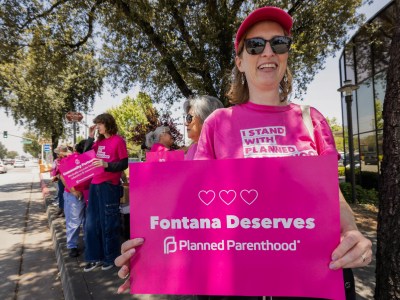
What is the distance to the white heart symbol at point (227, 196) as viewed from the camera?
116cm

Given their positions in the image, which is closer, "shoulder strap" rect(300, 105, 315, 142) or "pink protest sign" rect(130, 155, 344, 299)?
"pink protest sign" rect(130, 155, 344, 299)

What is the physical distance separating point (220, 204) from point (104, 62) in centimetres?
1116

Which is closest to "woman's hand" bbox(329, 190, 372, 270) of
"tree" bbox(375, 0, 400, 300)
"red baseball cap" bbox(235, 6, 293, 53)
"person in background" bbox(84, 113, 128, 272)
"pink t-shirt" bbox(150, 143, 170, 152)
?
"red baseball cap" bbox(235, 6, 293, 53)

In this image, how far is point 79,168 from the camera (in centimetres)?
437

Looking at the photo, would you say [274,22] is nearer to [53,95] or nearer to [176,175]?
[176,175]

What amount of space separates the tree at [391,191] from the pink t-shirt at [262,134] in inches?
51.3

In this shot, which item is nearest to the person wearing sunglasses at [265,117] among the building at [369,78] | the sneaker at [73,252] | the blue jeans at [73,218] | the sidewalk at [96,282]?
the sidewalk at [96,282]

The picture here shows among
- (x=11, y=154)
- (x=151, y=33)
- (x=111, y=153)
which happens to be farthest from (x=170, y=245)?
(x=11, y=154)

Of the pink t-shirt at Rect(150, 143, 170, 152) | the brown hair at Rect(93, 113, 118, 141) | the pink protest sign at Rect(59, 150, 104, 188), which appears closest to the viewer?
the pink protest sign at Rect(59, 150, 104, 188)

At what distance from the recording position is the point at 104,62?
1131cm

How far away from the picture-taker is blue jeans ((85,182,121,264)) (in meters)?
4.32

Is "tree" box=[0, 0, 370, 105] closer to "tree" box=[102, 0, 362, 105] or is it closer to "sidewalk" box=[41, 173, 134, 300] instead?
"tree" box=[102, 0, 362, 105]

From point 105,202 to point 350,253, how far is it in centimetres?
367

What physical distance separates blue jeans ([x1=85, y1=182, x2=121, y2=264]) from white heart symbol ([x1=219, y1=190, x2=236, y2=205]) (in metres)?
3.41
